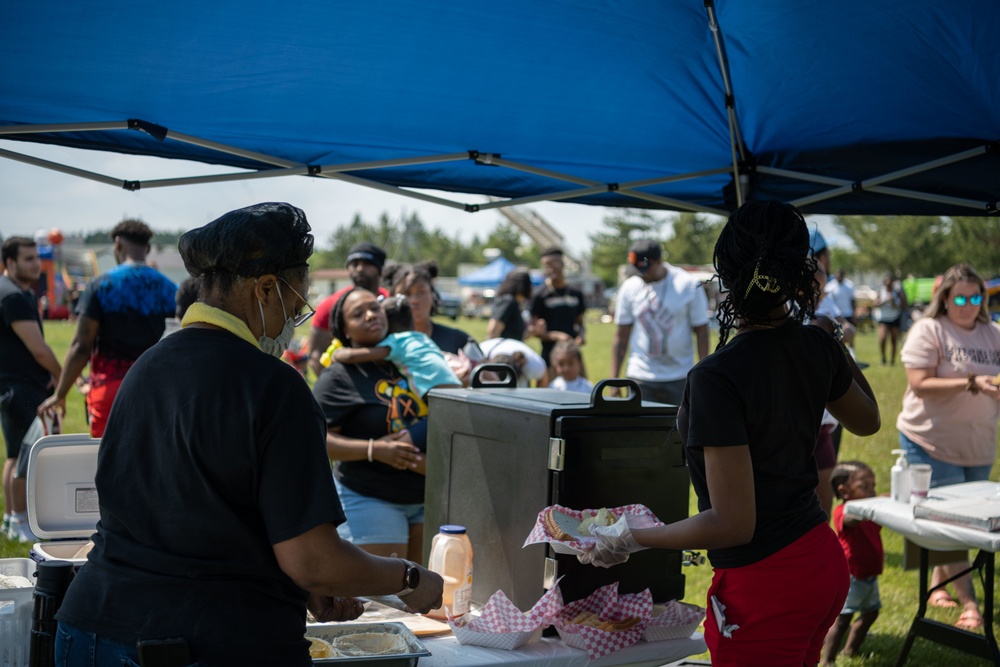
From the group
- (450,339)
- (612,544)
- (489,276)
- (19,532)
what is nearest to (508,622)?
(612,544)

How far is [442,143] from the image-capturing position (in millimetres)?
3516

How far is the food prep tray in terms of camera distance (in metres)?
2.01

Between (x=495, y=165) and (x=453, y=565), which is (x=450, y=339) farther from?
(x=453, y=565)

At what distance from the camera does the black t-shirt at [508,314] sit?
307 inches

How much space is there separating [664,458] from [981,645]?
2413mm

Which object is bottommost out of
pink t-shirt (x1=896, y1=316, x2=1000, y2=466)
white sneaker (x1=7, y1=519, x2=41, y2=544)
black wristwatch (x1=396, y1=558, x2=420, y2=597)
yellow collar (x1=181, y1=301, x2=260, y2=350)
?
white sneaker (x1=7, y1=519, x2=41, y2=544)

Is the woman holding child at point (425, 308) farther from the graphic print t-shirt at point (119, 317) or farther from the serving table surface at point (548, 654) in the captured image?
the serving table surface at point (548, 654)

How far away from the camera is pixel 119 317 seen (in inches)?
207

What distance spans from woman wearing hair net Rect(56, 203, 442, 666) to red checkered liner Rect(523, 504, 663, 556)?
0.58 metres

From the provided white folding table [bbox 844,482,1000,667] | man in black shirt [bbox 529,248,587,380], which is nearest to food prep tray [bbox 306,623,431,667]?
white folding table [bbox 844,482,1000,667]

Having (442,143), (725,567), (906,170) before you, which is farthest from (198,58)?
(906,170)

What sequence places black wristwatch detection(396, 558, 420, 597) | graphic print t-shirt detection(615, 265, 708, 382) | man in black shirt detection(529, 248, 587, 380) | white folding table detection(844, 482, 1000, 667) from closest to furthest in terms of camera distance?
1. black wristwatch detection(396, 558, 420, 597)
2. white folding table detection(844, 482, 1000, 667)
3. graphic print t-shirt detection(615, 265, 708, 382)
4. man in black shirt detection(529, 248, 587, 380)

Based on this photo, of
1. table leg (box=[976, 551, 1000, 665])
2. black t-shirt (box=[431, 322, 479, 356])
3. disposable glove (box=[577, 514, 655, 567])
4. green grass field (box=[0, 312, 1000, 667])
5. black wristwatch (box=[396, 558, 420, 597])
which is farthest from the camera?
black t-shirt (box=[431, 322, 479, 356])

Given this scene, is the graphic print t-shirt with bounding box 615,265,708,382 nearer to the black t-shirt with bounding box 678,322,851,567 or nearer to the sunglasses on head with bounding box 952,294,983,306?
the sunglasses on head with bounding box 952,294,983,306
